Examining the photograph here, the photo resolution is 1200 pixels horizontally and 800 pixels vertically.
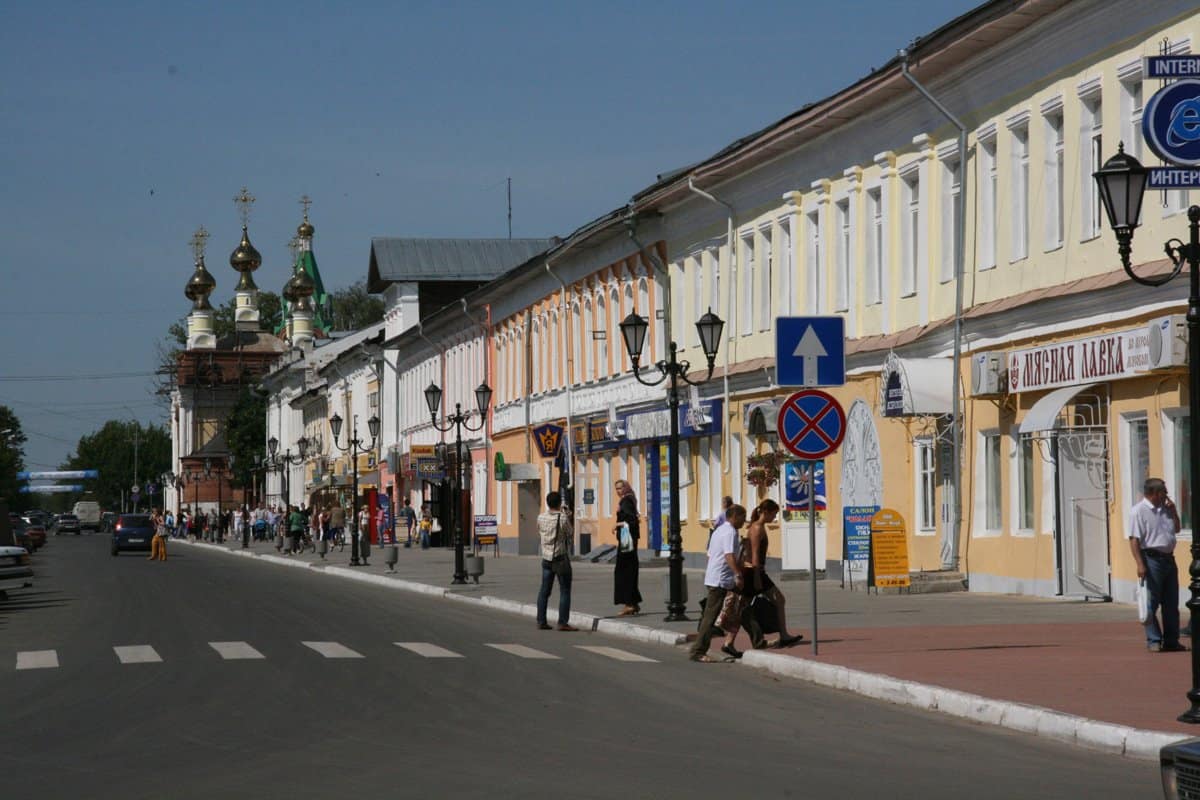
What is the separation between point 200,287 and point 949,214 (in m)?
158

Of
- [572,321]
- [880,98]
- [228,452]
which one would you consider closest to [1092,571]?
[880,98]

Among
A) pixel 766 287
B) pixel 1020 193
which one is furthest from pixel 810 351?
pixel 766 287

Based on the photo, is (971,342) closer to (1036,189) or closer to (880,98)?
(1036,189)

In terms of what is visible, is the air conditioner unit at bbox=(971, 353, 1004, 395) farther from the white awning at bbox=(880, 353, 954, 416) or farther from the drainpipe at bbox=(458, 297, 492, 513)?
the drainpipe at bbox=(458, 297, 492, 513)

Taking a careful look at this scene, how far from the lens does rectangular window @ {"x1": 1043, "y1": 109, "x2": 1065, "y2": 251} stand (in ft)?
89.6

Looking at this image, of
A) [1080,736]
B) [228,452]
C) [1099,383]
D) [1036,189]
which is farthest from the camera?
→ [228,452]

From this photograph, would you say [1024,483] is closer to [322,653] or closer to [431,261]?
[322,653]

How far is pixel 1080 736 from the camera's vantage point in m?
13.0

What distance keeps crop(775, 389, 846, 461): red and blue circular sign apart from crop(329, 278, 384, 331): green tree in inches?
5281

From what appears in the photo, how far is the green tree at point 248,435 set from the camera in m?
143

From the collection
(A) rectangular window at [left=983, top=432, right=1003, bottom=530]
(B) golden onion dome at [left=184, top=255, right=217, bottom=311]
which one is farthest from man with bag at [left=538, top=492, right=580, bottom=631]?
(B) golden onion dome at [left=184, top=255, right=217, bottom=311]

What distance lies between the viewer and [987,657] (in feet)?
60.4

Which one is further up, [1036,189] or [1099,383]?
[1036,189]

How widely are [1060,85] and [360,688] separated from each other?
47.5ft
